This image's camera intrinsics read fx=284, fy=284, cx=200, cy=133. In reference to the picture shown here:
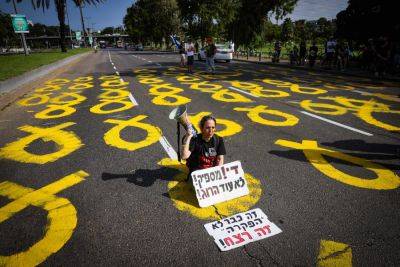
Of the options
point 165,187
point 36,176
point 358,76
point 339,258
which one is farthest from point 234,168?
point 358,76

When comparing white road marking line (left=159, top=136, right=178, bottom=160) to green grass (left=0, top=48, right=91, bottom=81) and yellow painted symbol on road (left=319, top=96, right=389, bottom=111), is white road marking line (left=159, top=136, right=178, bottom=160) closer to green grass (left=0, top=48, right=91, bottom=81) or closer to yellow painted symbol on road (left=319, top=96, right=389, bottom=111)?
yellow painted symbol on road (left=319, top=96, right=389, bottom=111)

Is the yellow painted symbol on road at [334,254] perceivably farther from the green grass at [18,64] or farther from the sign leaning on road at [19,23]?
the sign leaning on road at [19,23]

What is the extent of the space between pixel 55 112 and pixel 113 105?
1.67m

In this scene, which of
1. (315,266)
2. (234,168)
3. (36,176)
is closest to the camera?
(315,266)

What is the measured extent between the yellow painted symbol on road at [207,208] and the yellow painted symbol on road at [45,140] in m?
2.47

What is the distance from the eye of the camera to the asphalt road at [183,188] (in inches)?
112

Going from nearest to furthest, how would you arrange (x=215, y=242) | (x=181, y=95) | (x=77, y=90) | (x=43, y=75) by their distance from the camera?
(x=215, y=242), (x=181, y=95), (x=77, y=90), (x=43, y=75)

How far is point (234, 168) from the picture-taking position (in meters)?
3.74

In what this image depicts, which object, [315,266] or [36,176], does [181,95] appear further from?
[315,266]

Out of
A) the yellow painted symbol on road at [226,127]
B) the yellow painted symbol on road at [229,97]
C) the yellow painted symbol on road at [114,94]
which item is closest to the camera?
the yellow painted symbol on road at [226,127]

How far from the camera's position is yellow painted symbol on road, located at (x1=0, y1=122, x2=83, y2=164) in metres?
5.12

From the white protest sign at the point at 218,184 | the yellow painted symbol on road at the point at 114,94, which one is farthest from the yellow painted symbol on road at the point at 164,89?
the white protest sign at the point at 218,184

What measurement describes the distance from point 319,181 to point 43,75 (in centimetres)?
1895

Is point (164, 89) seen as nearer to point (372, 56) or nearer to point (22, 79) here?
point (22, 79)
